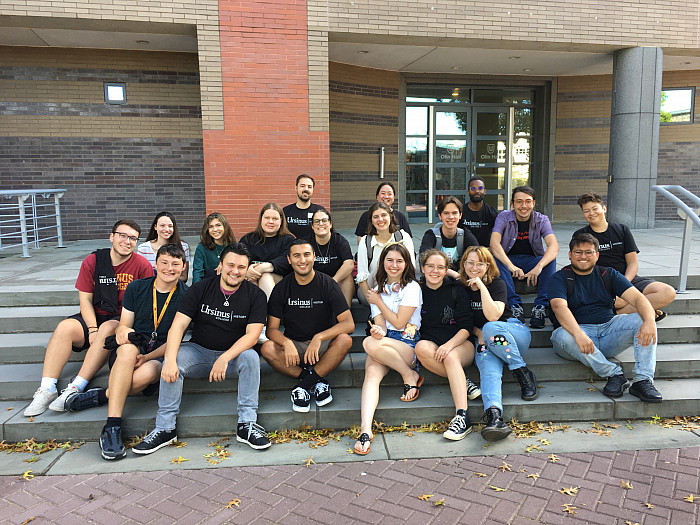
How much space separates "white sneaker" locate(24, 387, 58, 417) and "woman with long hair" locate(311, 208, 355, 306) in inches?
100

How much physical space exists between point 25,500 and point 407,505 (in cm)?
233

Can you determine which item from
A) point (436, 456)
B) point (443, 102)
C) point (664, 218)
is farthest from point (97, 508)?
point (664, 218)

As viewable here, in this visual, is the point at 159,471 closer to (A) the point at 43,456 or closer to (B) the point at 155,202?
(A) the point at 43,456

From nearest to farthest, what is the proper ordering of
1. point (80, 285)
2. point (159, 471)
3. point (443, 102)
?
point (159, 471) → point (80, 285) → point (443, 102)

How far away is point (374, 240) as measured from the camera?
5219 mm

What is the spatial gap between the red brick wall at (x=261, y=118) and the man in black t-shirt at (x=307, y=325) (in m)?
4.17

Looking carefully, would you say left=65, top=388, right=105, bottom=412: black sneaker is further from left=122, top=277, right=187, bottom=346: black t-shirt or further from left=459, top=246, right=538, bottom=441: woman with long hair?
left=459, top=246, right=538, bottom=441: woman with long hair

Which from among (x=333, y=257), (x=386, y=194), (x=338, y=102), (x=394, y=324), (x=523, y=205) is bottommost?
(x=394, y=324)

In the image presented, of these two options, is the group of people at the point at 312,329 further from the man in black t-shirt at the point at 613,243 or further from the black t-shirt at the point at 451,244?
the black t-shirt at the point at 451,244

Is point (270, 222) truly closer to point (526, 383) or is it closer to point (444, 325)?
point (444, 325)

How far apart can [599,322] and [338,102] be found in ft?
27.6

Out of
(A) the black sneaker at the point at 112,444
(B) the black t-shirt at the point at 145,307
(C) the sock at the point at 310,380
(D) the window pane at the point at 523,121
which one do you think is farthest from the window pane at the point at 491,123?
(A) the black sneaker at the point at 112,444

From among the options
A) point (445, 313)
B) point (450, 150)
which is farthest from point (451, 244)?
point (450, 150)

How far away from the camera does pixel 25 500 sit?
3180 mm
